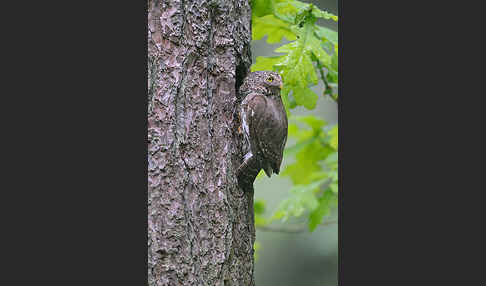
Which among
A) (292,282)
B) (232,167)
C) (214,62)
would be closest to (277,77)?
(214,62)

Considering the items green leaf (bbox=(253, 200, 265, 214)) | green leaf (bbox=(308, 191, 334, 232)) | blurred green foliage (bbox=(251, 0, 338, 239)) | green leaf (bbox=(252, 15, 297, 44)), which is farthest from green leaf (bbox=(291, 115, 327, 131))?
green leaf (bbox=(252, 15, 297, 44))

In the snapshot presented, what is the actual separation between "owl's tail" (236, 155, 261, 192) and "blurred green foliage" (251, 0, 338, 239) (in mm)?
670

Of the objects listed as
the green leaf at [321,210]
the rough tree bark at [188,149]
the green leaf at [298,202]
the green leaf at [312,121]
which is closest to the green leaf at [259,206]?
the green leaf at [298,202]

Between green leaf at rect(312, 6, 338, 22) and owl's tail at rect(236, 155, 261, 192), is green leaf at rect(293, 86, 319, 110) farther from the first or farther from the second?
owl's tail at rect(236, 155, 261, 192)

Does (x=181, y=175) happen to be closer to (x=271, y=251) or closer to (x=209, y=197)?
(x=209, y=197)

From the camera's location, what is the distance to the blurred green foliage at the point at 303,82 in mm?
3529

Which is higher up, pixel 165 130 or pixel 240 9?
pixel 240 9

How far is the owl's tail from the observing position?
3268 millimetres

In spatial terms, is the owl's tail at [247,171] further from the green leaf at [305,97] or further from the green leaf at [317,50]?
→ the green leaf at [317,50]

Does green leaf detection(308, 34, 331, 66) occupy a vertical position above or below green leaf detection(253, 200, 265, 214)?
above

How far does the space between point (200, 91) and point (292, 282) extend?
7.25 ft

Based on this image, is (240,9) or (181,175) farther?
(240,9)

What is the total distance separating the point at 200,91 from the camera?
312 centimetres

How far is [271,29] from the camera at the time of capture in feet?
13.0
